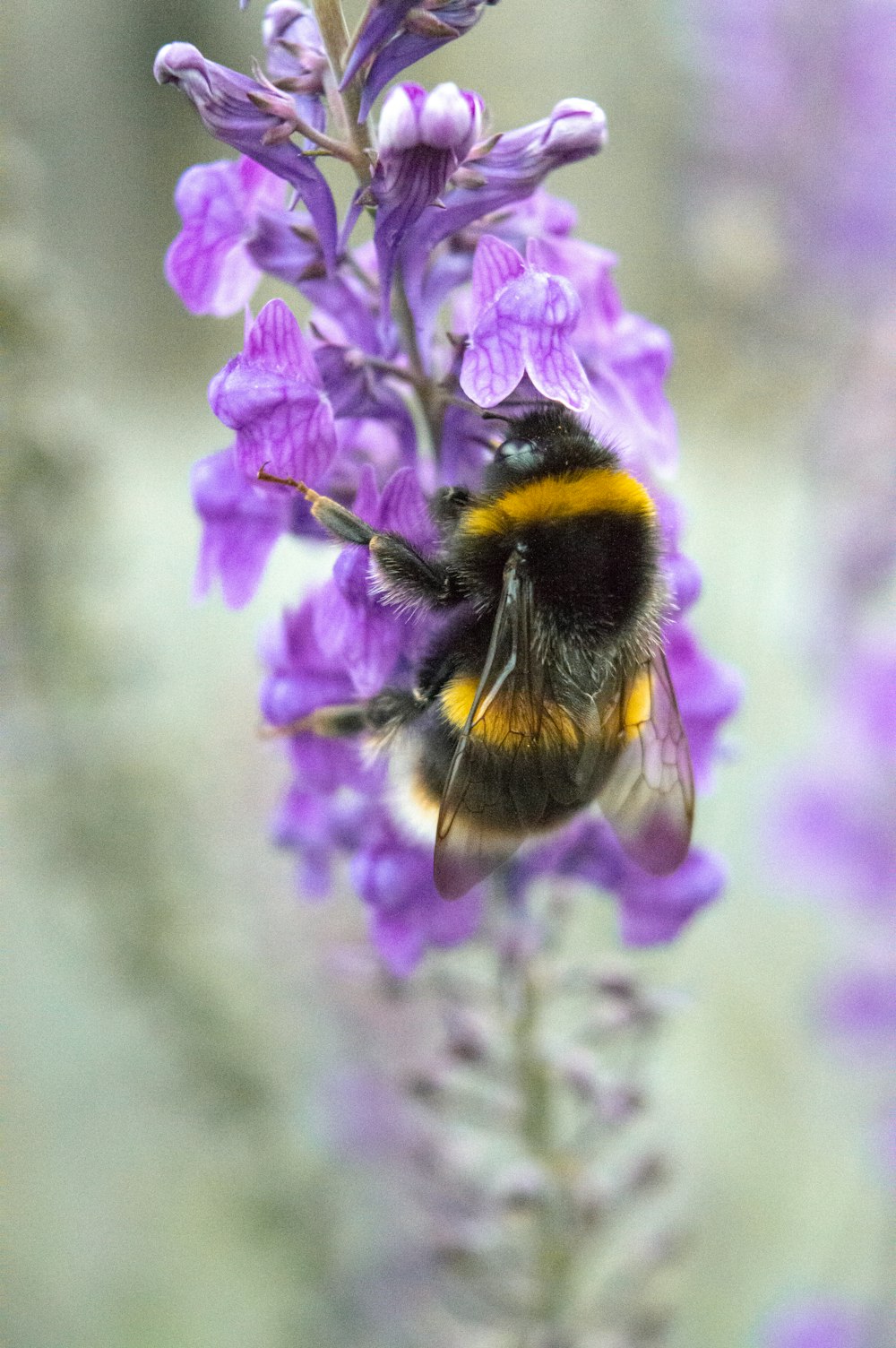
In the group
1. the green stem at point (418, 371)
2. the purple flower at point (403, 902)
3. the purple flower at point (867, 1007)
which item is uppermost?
the purple flower at point (867, 1007)

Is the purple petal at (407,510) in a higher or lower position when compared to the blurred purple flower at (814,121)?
lower

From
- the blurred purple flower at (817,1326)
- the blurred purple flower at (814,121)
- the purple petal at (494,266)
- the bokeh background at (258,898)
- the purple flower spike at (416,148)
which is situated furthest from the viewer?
the blurred purple flower at (814,121)

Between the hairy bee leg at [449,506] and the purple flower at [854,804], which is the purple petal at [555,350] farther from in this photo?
the purple flower at [854,804]

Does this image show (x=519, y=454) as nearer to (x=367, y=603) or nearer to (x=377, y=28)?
(x=367, y=603)

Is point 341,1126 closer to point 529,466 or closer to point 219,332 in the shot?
point 529,466

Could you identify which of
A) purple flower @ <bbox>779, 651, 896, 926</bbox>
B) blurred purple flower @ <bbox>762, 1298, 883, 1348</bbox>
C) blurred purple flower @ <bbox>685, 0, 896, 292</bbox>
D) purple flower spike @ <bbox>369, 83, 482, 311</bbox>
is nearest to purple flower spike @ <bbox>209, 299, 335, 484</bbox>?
purple flower spike @ <bbox>369, 83, 482, 311</bbox>

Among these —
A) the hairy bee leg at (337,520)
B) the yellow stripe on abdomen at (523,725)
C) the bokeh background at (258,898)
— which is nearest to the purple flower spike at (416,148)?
the hairy bee leg at (337,520)

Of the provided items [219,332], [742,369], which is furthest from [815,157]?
[219,332]
